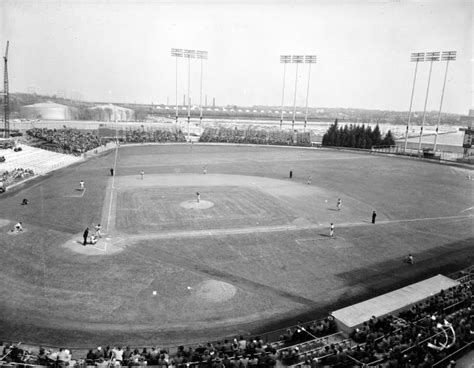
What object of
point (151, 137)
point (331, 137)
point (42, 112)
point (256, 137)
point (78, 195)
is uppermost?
point (331, 137)

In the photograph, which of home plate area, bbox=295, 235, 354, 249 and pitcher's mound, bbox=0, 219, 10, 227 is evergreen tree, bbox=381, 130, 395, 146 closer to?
home plate area, bbox=295, 235, 354, 249

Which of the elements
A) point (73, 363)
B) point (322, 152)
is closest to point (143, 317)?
point (73, 363)

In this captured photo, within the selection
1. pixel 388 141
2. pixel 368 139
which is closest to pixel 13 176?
pixel 368 139

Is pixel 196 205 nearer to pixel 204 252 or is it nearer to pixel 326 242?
pixel 204 252

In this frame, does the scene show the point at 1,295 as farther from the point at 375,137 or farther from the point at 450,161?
the point at 375,137

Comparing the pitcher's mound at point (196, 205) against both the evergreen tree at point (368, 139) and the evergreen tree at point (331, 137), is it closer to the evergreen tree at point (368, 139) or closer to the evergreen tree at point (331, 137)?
the evergreen tree at point (331, 137)
